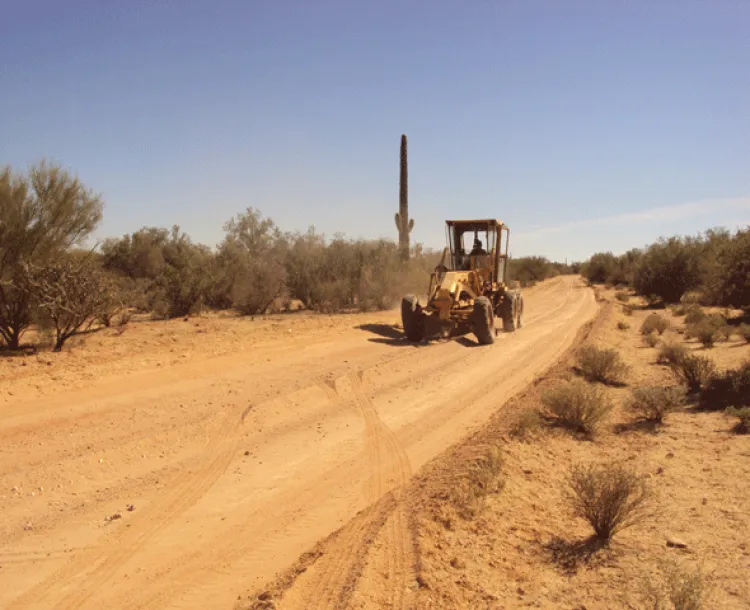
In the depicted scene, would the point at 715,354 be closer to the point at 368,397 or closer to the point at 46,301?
the point at 368,397

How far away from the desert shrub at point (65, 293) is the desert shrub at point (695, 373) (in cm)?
1289

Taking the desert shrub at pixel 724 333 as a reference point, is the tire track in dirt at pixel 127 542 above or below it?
below

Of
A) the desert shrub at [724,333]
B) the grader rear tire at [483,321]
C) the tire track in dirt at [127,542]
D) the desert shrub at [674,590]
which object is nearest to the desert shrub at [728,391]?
the desert shrub at [674,590]

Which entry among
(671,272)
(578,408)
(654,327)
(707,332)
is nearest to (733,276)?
(654,327)

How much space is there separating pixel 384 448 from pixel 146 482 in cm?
301

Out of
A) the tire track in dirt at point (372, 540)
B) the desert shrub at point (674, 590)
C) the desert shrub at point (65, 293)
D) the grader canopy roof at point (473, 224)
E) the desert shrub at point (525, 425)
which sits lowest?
the tire track in dirt at point (372, 540)

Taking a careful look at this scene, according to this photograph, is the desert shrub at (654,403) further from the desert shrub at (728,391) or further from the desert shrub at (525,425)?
the desert shrub at (525,425)

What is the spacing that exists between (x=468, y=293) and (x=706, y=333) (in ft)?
21.0

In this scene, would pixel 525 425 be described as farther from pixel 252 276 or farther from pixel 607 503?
pixel 252 276

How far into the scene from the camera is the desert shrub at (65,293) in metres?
14.1

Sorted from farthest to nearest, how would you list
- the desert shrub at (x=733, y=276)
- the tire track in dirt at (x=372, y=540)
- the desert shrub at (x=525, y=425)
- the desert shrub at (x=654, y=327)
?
the desert shrub at (x=733, y=276) → the desert shrub at (x=654, y=327) → the desert shrub at (x=525, y=425) → the tire track in dirt at (x=372, y=540)

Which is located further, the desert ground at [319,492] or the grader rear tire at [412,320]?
the grader rear tire at [412,320]

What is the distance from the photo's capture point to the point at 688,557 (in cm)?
518

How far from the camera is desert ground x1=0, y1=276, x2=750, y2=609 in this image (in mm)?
4766
